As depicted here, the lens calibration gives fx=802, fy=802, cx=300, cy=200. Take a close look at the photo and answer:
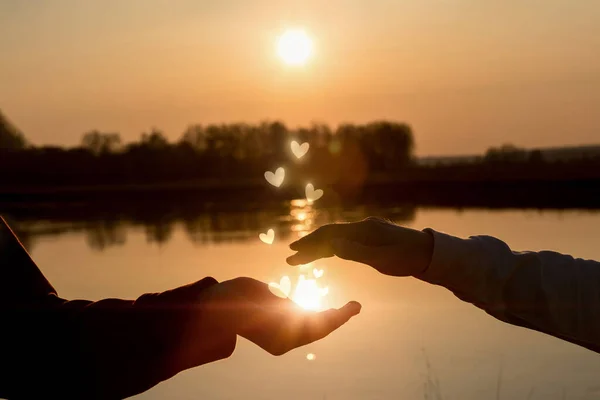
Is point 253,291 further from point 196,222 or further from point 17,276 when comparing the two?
point 196,222

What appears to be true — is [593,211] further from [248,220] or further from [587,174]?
[248,220]

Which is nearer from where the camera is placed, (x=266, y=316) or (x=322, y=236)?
(x=266, y=316)

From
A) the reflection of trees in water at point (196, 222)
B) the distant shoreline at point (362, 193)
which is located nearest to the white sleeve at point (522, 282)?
the reflection of trees in water at point (196, 222)

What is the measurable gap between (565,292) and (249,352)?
1238 centimetres

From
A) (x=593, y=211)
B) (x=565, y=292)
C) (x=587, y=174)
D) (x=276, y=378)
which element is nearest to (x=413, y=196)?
(x=587, y=174)

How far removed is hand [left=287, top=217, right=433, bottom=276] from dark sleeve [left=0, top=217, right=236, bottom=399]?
0.17m

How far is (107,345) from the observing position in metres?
1.21

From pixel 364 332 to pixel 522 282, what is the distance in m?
13.8

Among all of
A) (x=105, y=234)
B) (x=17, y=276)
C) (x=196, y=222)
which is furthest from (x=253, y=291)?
(x=196, y=222)

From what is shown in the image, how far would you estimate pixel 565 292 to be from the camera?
136 centimetres

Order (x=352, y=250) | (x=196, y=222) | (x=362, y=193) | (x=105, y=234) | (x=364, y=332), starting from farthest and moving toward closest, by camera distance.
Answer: (x=362, y=193) < (x=196, y=222) < (x=105, y=234) < (x=364, y=332) < (x=352, y=250)

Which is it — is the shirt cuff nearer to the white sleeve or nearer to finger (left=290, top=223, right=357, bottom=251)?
the white sleeve

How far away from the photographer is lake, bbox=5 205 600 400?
36.0ft

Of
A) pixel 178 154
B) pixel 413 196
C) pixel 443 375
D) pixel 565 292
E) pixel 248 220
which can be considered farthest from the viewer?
pixel 413 196
